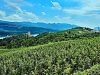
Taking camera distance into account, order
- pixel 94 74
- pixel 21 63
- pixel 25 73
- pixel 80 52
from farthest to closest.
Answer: pixel 80 52 < pixel 21 63 < pixel 25 73 < pixel 94 74

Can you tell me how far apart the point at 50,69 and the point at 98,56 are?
24514 mm

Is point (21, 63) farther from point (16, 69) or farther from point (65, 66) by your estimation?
point (65, 66)

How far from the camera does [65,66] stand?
370 ft

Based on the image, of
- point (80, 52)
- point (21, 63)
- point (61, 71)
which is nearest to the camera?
point (61, 71)

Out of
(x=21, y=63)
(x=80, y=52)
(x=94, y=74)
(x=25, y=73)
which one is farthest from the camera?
(x=80, y=52)

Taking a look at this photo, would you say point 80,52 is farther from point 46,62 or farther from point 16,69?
point 16,69

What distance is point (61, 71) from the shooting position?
10912 cm

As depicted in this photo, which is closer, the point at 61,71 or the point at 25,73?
the point at 61,71

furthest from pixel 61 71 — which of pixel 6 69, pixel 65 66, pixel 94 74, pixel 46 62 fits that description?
pixel 94 74

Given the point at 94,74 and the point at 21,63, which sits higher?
the point at 94,74

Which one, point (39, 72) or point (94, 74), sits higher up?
point (94, 74)

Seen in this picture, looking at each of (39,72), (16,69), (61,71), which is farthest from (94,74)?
(16,69)

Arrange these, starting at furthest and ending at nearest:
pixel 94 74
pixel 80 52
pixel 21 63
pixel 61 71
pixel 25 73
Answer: pixel 80 52 → pixel 21 63 → pixel 25 73 → pixel 61 71 → pixel 94 74

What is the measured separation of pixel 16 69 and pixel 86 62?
98.8 ft
